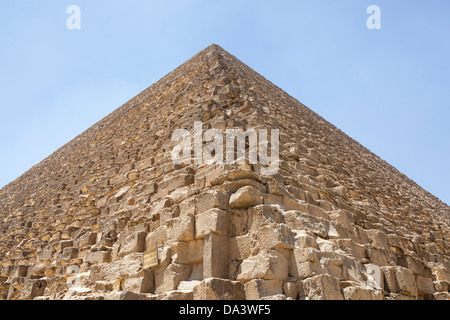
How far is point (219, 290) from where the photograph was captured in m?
3.08

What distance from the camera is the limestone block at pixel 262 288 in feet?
10.0

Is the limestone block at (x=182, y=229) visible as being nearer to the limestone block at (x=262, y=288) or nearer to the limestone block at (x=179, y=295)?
the limestone block at (x=179, y=295)

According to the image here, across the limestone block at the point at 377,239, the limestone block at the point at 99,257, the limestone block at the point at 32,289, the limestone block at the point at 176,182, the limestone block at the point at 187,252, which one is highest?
the limestone block at the point at 176,182

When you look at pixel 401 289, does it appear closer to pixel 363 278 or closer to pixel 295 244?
pixel 363 278

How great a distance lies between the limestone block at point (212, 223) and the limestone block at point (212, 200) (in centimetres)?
8

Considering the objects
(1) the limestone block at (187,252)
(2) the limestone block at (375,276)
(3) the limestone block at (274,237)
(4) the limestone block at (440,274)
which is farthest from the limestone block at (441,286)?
(1) the limestone block at (187,252)

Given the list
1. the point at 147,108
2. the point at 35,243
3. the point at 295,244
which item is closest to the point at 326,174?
the point at 295,244

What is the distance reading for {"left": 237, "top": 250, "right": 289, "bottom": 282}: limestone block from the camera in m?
3.13

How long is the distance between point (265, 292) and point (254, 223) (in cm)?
67

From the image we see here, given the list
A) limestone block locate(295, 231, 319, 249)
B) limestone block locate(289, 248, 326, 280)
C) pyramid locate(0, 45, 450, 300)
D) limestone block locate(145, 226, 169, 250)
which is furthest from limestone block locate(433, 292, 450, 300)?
limestone block locate(145, 226, 169, 250)

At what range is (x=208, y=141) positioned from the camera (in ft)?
17.2

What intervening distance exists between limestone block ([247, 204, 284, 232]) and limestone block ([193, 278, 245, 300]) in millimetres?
553

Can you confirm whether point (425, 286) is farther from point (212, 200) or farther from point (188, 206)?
point (188, 206)
